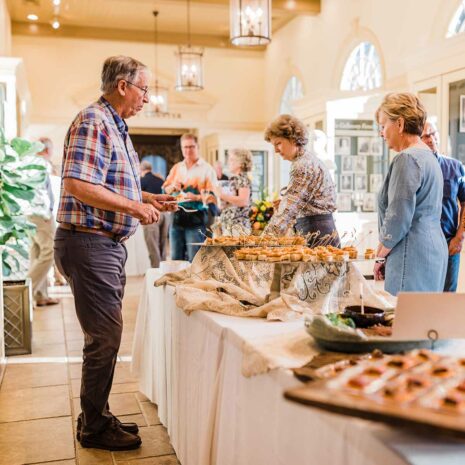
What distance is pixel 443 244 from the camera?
2.53 metres

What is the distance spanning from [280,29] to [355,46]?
3153 millimetres

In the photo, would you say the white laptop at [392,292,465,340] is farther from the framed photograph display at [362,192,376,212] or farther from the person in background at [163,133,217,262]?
the framed photograph display at [362,192,376,212]

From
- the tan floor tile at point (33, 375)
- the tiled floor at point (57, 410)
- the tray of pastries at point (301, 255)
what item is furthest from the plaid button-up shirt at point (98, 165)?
the tan floor tile at point (33, 375)

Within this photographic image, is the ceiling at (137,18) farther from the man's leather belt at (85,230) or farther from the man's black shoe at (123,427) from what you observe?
the man's black shoe at (123,427)

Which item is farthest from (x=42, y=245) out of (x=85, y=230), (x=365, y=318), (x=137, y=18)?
(x=137, y=18)

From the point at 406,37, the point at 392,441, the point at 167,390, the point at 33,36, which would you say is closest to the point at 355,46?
the point at 406,37

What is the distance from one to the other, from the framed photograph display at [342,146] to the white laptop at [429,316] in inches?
213

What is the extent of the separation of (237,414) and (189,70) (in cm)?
832

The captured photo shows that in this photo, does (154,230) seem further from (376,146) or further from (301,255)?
(301,255)

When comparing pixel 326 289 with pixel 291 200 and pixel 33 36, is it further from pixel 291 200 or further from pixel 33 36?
pixel 33 36

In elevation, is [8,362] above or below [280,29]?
below

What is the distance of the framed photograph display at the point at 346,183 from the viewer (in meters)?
6.69

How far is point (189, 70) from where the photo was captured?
9438 millimetres

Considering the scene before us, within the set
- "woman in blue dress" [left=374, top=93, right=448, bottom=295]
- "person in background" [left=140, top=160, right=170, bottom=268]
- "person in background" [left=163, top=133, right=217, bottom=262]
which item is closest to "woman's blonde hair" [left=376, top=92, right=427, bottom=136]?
"woman in blue dress" [left=374, top=93, right=448, bottom=295]
